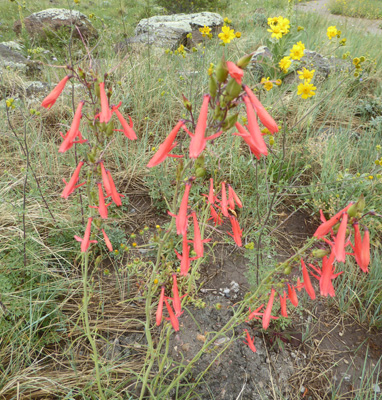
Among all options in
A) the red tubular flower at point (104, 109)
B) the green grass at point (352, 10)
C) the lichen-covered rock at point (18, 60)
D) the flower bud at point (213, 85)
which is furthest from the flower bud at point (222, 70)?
the green grass at point (352, 10)

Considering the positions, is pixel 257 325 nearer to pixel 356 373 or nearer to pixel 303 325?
pixel 303 325

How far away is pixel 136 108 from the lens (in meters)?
3.31

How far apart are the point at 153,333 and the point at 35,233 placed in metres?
1.06

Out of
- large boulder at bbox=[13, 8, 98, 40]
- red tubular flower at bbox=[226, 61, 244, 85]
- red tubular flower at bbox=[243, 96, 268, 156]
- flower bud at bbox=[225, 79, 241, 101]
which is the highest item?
large boulder at bbox=[13, 8, 98, 40]

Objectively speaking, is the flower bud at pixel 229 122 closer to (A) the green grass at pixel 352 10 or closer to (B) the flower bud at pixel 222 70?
(B) the flower bud at pixel 222 70

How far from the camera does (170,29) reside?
19.6 feet

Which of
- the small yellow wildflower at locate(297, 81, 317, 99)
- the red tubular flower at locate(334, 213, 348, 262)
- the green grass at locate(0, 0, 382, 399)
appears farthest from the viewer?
A: the small yellow wildflower at locate(297, 81, 317, 99)

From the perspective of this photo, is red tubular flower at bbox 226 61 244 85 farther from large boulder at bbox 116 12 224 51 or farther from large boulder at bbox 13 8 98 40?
large boulder at bbox 13 8 98 40

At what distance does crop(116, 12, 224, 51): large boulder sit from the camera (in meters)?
5.41

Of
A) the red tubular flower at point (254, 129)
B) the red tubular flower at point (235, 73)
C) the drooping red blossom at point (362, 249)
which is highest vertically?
the red tubular flower at point (235, 73)

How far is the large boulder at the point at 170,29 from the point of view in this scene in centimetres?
541

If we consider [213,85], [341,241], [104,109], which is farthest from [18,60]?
[341,241]

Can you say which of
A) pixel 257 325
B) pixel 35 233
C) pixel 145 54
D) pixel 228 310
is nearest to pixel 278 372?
pixel 257 325

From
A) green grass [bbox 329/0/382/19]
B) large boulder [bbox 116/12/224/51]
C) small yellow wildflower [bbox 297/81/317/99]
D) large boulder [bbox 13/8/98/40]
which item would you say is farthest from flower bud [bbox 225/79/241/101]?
green grass [bbox 329/0/382/19]
